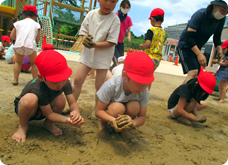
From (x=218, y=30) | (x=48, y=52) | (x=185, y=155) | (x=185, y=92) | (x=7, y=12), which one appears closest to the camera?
(x=48, y=52)

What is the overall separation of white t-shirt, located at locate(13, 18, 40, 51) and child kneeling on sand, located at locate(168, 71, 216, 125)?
2.56 meters

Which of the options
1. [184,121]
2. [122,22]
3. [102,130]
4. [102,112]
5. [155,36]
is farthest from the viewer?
[122,22]

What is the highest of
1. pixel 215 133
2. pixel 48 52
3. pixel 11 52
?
pixel 48 52

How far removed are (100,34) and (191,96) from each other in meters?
1.46

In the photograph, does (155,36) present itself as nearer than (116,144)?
No

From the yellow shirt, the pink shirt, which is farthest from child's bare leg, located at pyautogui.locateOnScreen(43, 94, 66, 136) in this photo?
the pink shirt

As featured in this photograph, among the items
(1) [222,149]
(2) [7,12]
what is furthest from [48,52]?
(2) [7,12]

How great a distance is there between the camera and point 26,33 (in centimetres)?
301

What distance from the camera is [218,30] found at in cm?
293

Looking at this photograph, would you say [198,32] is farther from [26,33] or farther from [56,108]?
[26,33]

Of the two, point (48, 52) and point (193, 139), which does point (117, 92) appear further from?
point (193, 139)

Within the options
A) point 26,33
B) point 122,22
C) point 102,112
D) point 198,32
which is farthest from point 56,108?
point 122,22

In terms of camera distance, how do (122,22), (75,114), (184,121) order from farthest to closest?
(122,22), (184,121), (75,114)

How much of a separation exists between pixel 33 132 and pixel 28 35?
198 centimetres
